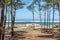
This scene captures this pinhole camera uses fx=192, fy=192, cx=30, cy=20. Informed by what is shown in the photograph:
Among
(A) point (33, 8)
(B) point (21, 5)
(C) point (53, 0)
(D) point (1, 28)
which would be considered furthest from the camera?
(A) point (33, 8)

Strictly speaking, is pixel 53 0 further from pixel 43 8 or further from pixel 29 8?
pixel 29 8

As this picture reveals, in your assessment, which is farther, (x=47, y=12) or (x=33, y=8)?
(x=33, y=8)

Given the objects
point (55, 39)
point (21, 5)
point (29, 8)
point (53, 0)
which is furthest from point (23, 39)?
point (29, 8)

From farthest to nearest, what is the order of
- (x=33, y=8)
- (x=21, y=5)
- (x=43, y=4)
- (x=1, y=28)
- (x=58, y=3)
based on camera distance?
(x=33, y=8) → (x=43, y=4) → (x=21, y=5) → (x=58, y=3) → (x=1, y=28)

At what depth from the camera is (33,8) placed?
2989 centimetres

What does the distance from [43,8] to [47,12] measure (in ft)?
5.22

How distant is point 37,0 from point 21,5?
9.69 ft

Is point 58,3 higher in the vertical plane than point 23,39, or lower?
higher

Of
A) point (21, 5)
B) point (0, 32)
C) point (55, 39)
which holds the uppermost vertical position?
point (21, 5)

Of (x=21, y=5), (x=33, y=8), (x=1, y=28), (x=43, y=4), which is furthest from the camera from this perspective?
(x=33, y=8)

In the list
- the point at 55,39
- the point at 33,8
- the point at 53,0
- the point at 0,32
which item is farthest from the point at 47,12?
the point at 0,32

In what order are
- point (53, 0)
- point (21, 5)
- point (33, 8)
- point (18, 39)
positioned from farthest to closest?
point (33, 8)
point (21, 5)
point (53, 0)
point (18, 39)

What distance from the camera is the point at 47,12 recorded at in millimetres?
27109

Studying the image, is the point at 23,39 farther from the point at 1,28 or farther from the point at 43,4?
the point at 43,4
